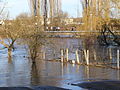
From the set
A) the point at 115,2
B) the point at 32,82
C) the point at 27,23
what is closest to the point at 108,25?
the point at 115,2

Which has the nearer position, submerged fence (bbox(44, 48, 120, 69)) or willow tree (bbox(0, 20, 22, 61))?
submerged fence (bbox(44, 48, 120, 69))

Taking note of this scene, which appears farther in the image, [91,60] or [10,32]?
[10,32]

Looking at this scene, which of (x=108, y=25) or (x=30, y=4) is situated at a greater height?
(x=30, y=4)

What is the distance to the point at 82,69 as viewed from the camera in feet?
53.5

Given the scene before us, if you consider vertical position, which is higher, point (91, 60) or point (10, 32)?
point (10, 32)

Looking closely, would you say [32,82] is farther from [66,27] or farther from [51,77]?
[66,27]

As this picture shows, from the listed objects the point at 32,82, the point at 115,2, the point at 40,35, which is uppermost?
the point at 115,2

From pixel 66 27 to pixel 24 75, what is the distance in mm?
65766

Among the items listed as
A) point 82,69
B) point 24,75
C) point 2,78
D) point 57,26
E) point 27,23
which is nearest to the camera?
point 2,78

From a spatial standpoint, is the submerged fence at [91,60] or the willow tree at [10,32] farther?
the willow tree at [10,32]

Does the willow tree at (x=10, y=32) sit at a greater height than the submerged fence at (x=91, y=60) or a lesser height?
Answer: greater

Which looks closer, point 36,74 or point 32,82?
point 32,82

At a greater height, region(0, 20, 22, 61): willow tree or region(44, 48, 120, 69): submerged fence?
region(0, 20, 22, 61): willow tree

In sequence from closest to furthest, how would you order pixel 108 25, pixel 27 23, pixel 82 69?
pixel 82 69 < pixel 27 23 < pixel 108 25
